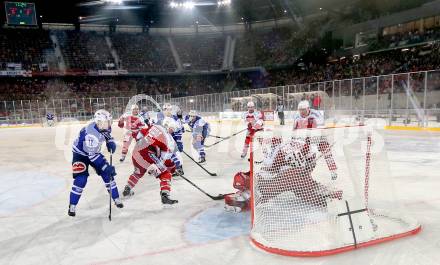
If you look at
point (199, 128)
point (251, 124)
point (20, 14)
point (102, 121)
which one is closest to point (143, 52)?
point (20, 14)

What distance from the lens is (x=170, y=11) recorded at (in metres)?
38.3

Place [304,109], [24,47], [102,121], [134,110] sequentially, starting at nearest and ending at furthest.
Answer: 1. [102,121]
2. [304,109]
3. [134,110]
4. [24,47]

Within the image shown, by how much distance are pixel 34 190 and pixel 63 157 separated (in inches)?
174

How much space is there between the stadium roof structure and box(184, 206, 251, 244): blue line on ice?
30.9 meters

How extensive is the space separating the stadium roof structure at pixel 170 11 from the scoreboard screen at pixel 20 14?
174 cm

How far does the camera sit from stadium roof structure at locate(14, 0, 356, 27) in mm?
33562

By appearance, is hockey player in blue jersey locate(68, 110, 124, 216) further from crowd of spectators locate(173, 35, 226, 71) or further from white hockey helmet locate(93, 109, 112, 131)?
crowd of spectators locate(173, 35, 226, 71)

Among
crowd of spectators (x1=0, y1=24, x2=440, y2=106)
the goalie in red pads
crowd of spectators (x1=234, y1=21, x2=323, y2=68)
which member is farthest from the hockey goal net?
crowd of spectators (x1=234, y1=21, x2=323, y2=68)

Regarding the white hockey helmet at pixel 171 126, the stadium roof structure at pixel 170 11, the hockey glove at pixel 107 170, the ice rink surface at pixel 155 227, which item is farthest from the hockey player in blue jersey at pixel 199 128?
the stadium roof structure at pixel 170 11

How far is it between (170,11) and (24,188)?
34.9 metres

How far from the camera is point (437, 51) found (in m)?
22.6

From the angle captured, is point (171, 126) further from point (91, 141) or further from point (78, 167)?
point (78, 167)

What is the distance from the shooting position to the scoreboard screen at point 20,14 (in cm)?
3028

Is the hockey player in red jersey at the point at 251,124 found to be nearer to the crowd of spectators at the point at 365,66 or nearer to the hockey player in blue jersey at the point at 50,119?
the crowd of spectators at the point at 365,66
